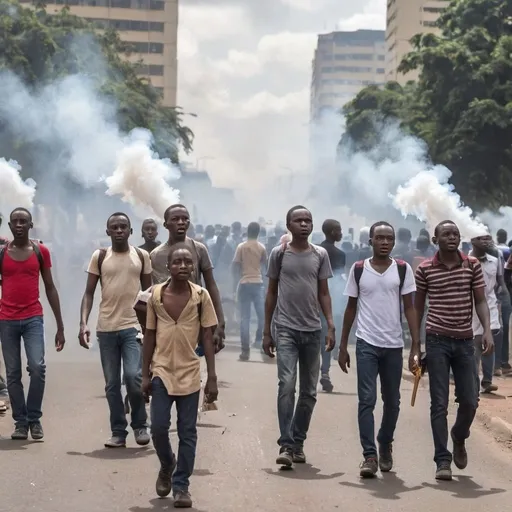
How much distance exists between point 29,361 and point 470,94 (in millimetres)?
21138

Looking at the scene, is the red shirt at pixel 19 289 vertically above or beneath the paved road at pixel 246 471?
above

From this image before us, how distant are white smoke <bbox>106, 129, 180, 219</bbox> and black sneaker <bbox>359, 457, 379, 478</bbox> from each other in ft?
36.0

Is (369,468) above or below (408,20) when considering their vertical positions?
below

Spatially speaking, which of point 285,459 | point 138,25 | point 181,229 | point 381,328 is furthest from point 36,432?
point 138,25

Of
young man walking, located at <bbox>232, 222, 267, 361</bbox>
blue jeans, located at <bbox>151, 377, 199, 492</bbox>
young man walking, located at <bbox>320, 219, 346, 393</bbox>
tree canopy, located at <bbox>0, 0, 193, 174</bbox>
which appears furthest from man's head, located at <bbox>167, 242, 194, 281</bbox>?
tree canopy, located at <bbox>0, 0, 193, 174</bbox>

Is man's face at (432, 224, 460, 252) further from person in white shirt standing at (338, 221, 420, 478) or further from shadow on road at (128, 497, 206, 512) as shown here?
shadow on road at (128, 497, 206, 512)

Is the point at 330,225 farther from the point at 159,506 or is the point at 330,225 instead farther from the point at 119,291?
the point at 159,506

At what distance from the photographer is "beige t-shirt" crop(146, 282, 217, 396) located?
723 centimetres

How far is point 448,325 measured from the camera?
8.31 metres

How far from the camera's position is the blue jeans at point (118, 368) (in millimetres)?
9180

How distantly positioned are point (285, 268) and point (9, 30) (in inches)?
1104

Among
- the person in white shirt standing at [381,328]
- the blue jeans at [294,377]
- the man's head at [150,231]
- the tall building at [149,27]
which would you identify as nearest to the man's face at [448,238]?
the person in white shirt standing at [381,328]

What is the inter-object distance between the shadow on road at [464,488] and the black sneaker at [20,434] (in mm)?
3060

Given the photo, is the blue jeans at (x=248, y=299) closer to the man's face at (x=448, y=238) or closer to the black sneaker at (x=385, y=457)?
the black sneaker at (x=385, y=457)
